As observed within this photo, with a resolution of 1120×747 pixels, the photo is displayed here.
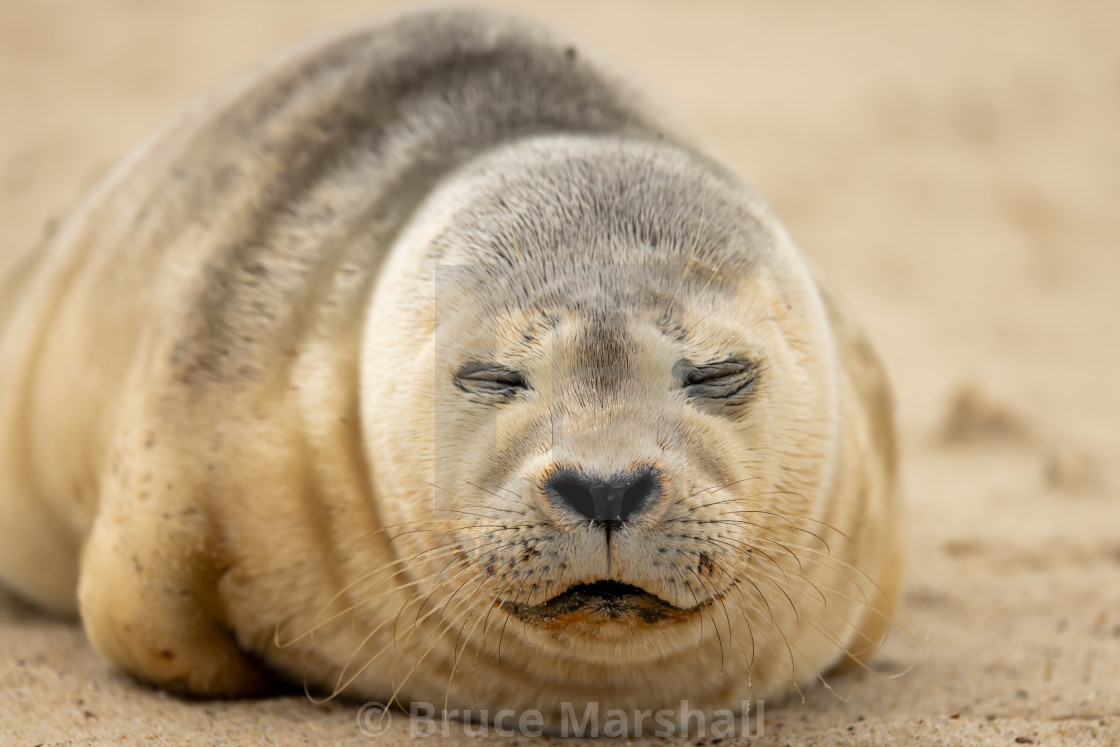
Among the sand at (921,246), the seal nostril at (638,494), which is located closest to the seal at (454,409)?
the seal nostril at (638,494)

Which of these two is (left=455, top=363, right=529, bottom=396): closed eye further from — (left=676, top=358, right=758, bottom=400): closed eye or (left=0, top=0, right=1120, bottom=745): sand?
(left=0, top=0, right=1120, bottom=745): sand

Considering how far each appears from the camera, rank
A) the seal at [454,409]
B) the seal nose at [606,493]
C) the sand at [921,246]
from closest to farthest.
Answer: the seal nose at [606,493], the seal at [454,409], the sand at [921,246]

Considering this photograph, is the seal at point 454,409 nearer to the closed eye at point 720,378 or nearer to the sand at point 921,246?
the closed eye at point 720,378

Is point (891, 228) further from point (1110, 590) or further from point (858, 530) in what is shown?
point (858, 530)

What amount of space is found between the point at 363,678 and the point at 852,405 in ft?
4.08

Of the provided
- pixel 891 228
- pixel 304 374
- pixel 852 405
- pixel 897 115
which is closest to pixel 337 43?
pixel 304 374

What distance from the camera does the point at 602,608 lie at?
6.97ft

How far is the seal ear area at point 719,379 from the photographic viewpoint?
90.9 inches

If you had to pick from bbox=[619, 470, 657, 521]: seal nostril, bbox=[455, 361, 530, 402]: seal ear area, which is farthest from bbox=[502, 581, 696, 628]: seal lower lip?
bbox=[455, 361, 530, 402]: seal ear area

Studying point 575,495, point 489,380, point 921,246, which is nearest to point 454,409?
point 489,380

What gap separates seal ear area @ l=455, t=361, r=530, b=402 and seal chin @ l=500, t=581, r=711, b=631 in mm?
381

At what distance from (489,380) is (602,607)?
0.48m

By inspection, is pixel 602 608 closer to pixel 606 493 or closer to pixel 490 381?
pixel 606 493

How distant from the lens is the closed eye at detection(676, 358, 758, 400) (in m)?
2.31
